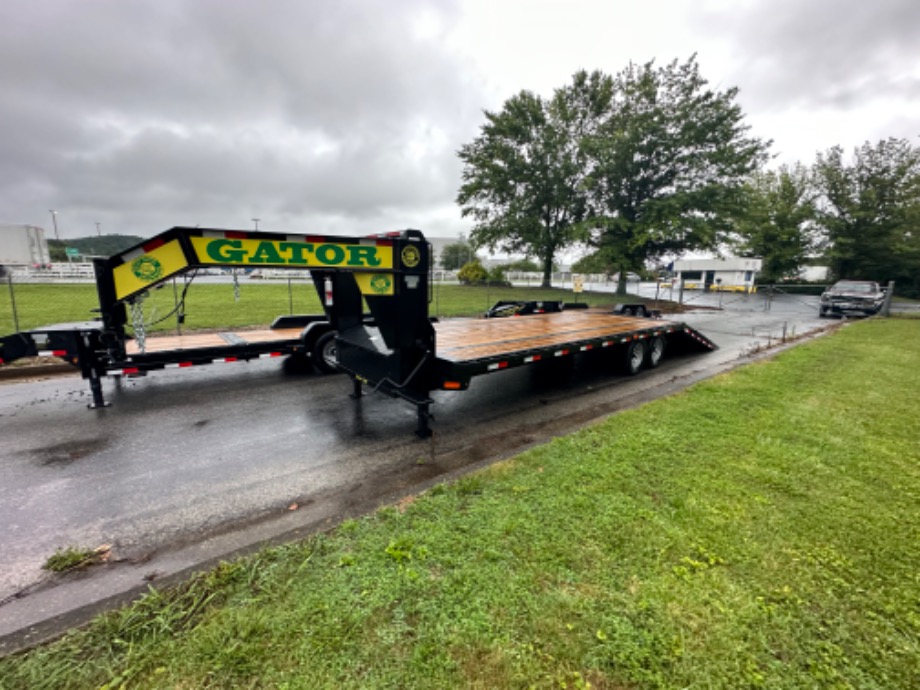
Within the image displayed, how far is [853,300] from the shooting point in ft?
64.2

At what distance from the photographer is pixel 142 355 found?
5922 mm

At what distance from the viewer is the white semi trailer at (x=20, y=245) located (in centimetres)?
4525

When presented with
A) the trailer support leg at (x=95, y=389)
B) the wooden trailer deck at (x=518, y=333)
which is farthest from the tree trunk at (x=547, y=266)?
the trailer support leg at (x=95, y=389)

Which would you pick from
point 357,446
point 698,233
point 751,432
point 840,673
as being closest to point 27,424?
point 357,446

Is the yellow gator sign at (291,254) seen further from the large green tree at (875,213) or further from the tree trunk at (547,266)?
the large green tree at (875,213)

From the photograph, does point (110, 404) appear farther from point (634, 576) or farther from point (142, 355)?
point (634, 576)

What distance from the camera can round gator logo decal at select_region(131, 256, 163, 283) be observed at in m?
4.00

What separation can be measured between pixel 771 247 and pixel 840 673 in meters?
47.4

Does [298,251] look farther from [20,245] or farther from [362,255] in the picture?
[20,245]

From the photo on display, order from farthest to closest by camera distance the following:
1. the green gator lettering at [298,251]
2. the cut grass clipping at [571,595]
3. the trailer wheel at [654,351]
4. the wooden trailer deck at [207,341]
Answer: the trailer wheel at [654,351]
the wooden trailer deck at [207,341]
the green gator lettering at [298,251]
the cut grass clipping at [571,595]

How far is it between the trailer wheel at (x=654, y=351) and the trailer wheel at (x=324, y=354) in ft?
21.7

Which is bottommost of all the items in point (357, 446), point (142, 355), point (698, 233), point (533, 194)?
point (357, 446)

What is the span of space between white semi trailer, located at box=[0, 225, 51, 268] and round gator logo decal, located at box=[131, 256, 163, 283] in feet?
195

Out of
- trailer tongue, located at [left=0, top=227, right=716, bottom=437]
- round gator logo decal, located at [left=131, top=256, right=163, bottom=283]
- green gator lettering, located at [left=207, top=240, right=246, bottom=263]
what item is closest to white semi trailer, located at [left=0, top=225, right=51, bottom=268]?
trailer tongue, located at [left=0, top=227, right=716, bottom=437]
